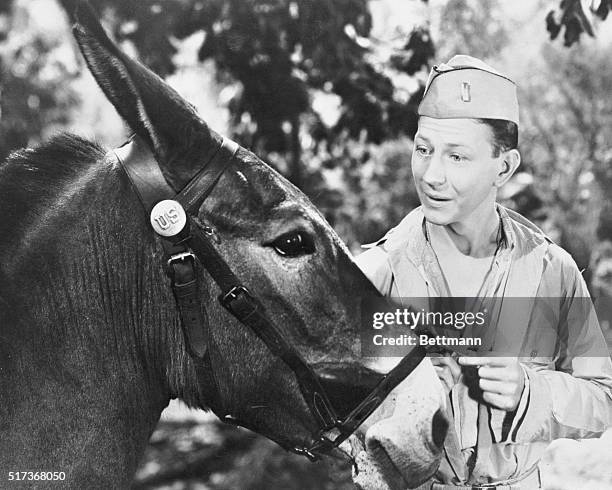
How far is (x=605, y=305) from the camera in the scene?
2.26 m

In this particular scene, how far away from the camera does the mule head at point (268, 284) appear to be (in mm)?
1575

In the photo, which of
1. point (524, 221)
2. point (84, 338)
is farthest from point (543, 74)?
point (84, 338)

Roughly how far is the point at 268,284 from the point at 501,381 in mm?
741

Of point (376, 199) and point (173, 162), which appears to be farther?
point (376, 199)

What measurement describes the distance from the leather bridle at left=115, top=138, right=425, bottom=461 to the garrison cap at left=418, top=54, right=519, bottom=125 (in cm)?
73

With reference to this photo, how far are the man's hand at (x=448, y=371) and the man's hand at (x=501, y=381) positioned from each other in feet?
0.08

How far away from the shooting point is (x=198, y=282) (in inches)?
61.5

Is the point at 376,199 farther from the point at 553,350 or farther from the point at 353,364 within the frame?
the point at 353,364

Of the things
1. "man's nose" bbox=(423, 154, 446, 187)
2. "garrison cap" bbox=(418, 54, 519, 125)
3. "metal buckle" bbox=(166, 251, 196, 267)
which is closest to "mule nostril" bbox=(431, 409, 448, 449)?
"metal buckle" bbox=(166, 251, 196, 267)

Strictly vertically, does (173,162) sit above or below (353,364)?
above

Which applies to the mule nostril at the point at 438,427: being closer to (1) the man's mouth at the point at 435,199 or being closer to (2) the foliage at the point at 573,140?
(1) the man's mouth at the point at 435,199

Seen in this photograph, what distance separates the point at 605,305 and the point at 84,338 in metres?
1.57

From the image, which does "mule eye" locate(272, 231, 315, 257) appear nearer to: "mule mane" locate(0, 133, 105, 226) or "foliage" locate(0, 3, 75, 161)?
"mule mane" locate(0, 133, 105, 226)

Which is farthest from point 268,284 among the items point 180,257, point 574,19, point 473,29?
point 574,19
